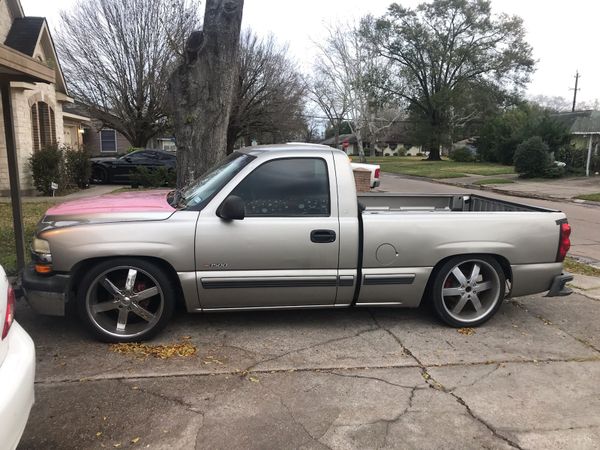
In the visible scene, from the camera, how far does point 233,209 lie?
4.11 metres

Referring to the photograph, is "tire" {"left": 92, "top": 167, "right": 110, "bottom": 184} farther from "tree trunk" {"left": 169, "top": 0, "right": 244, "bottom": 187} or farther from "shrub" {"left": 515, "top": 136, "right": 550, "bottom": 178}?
"shrub" {"left": 515, "top": 136, "right": 550, "bottom": 178}

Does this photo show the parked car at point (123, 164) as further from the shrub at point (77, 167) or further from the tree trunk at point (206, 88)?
the tree trunk at point (206, 88)

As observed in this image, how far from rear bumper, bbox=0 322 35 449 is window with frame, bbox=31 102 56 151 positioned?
50.6ft

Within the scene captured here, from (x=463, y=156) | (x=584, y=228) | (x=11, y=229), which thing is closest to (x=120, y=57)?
(x=11, y=229)

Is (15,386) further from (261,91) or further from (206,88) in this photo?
(261,91)

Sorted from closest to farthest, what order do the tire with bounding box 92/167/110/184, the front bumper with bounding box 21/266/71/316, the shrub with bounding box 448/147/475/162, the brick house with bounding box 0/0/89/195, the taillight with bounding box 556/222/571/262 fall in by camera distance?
1. the front bumper with bounding box 21/266/71/316
2. the taillight with bounding box 556/222/571/262
3. the brick house with bounding box 0/0/89/195
4. the tire with bounding box 92/167/110/184
5. the shrub with bounding box 448/147/475/162

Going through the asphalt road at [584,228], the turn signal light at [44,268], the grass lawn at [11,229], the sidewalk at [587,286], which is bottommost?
the asphalt road at [584,228]

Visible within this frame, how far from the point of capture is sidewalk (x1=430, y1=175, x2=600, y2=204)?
19406 millimetres

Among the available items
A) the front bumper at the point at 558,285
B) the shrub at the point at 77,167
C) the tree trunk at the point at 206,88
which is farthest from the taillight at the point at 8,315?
the shrub at the point at 77,167

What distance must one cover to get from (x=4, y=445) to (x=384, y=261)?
317cm

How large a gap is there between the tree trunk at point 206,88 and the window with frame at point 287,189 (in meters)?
3.66

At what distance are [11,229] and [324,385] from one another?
26.2 ft

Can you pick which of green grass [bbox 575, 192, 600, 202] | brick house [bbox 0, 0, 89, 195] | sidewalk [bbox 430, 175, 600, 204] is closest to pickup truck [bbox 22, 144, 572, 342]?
brick house [bbox 0, 0, 89, 195]

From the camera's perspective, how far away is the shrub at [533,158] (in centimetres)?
2608
